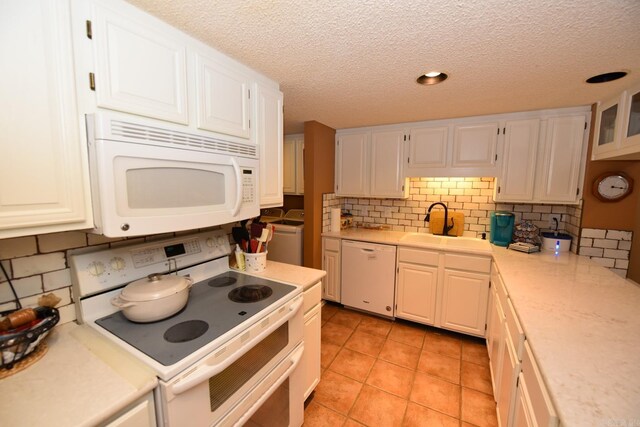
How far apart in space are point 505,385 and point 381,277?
142 cm

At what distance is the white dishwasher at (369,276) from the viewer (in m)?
2.78

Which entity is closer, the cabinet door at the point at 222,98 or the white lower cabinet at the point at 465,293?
the cabinet door at the point at 222,98

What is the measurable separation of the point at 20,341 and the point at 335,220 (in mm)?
2593

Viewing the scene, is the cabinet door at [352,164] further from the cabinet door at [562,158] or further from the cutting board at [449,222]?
the cabinet door at [562,158]

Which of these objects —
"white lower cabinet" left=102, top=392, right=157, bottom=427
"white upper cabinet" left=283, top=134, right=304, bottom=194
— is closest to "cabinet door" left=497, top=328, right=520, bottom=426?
"white lower cabinet" left=102, top=392, right=157, bottom=427

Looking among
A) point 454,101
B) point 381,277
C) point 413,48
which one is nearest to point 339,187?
point 381,277

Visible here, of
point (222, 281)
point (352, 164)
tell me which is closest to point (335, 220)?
point (352, 164)

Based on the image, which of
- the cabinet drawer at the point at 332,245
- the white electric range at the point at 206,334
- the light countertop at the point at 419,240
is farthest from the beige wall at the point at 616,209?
the white electric range at the point at 206,334

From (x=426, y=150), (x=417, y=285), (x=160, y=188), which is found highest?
(x=426, y=150)

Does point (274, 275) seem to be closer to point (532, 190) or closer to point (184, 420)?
point (184, 420)

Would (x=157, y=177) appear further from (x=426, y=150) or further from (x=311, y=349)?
(x=426, y=150)

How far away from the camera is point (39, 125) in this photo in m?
0.84

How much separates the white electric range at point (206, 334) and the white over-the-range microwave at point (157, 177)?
40cm

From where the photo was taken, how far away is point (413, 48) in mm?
1315
